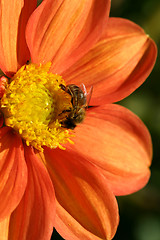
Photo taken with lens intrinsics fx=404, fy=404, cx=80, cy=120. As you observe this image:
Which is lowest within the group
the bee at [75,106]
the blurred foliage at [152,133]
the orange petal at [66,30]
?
the blurred foliage at [152,133]

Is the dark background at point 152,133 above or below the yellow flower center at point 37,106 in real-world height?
below

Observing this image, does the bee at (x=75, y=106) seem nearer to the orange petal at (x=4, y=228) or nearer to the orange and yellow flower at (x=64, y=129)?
the orange and yellow flower at (x=64, y=129)

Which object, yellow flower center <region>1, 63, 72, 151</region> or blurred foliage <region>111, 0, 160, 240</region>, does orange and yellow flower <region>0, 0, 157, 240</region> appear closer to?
yellow flower center <region>1, 63, 72, 151</region>

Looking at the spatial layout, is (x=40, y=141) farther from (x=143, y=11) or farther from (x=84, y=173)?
(x=143, y=11)

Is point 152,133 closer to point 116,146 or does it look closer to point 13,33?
Result: point 116,146

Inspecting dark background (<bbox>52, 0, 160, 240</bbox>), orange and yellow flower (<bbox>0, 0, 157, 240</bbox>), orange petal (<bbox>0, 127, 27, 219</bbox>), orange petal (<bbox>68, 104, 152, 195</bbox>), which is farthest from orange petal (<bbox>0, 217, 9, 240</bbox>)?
dark background (<bbox>52, 0, 160, 240</bbox>)

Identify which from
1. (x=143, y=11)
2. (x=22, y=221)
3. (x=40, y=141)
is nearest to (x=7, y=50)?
(x=40, y=141)

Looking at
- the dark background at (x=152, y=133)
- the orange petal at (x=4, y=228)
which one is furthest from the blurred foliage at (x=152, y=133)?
the orange petal at (x=4, y=228)
